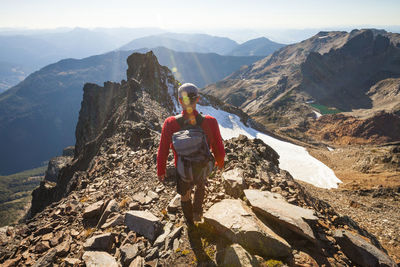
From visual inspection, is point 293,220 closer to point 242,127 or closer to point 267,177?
point 267,177

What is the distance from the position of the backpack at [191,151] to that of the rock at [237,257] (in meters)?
1.84

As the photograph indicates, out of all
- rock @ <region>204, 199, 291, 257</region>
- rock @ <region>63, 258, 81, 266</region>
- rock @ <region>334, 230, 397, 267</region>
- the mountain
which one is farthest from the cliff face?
the mountain

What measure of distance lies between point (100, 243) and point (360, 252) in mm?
7357

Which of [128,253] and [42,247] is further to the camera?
[42,247]

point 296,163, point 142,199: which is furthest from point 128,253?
point 296,163

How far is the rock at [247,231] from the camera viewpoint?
16.2ft

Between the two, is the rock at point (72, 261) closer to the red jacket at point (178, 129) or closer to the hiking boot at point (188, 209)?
the hiking boot at point (188, 209)

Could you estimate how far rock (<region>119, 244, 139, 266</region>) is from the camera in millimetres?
5794

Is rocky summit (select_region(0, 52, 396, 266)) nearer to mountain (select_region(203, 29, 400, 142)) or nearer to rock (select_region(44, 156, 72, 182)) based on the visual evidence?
rock (select_region(44, 156, 72, 182))

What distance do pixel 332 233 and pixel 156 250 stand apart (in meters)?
5.09

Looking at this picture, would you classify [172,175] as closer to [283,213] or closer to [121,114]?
[283,213]

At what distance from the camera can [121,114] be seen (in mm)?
28031

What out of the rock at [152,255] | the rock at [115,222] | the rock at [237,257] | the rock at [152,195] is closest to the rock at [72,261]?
the rock at [115,222]

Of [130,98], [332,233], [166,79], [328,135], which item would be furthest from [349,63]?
[332,233]
